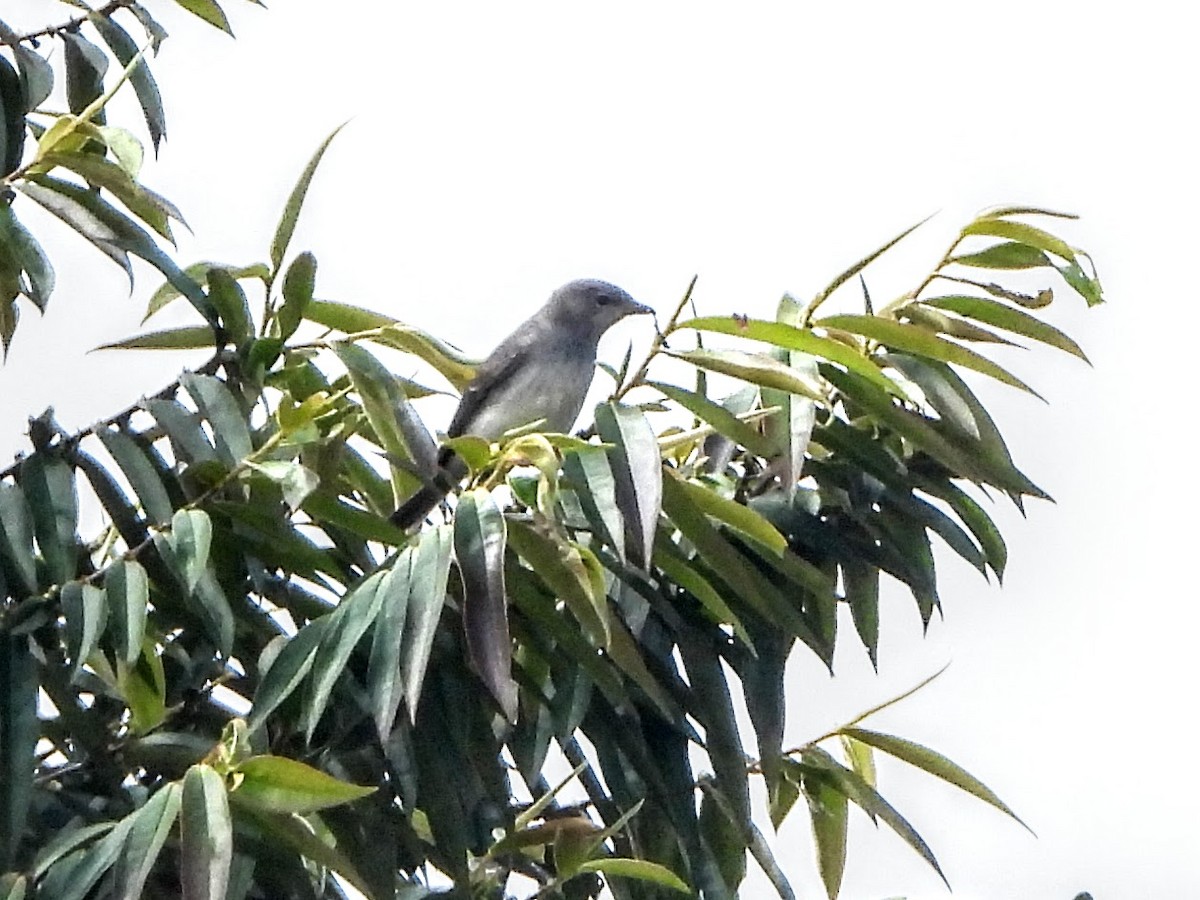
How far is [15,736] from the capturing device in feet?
9.01

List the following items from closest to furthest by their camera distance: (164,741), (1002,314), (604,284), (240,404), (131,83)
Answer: (164,741) → (240,404) → (1002,314) → (131,83) → (604,284)

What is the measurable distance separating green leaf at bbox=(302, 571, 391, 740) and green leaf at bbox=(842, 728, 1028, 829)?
40.4 inches

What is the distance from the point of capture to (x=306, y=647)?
2742 mm

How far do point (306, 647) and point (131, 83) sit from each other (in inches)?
58.8

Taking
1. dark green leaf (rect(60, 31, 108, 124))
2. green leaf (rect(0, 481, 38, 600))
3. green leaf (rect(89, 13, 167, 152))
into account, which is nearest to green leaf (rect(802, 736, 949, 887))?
green leaf (rect(0, 481, 38, 600))

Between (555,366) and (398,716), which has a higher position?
(555,366)

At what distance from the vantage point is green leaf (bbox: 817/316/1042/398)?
123 inches

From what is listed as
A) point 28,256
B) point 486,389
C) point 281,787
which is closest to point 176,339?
point 28,256

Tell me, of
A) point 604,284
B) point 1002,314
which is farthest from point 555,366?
point 1002,314

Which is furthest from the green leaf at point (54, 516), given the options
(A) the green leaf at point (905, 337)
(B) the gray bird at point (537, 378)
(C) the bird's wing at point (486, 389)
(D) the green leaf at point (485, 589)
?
(C) the bird's wing at point (486, 389)

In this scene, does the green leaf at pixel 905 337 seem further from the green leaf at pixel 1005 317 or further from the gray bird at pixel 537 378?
the gray bird at pixel 537 378

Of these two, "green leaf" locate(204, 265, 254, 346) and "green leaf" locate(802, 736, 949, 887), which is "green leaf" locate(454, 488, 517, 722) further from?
"green leaf" locate(802, 736, 949, 887)

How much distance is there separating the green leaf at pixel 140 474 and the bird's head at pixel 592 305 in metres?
3.38

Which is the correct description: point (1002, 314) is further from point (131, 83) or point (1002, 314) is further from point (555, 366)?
point (555, 366)
